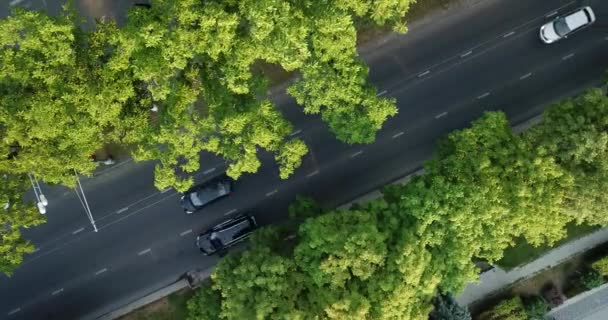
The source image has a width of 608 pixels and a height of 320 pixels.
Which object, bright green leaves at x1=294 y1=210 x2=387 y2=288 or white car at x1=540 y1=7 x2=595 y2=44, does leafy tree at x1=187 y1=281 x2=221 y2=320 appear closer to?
bright green leaves at x1=294 y1=210 x2=387 y2=288

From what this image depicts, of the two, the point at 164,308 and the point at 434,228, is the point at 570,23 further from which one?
the point at 164,308

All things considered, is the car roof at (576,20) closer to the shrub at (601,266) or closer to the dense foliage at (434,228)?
the dense foliage at (434,228)

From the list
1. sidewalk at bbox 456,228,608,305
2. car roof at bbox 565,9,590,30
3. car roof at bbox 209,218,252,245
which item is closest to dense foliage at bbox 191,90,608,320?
car roof at bbox 209,218,252,245

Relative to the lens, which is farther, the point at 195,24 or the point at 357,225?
the point at 357,225

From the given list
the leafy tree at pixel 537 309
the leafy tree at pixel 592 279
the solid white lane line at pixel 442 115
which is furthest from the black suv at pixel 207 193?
the leafy tree at pixel 592 279

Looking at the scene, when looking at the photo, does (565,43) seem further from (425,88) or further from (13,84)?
(13,84)

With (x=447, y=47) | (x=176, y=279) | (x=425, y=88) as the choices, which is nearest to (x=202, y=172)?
(x=176, y=279)
